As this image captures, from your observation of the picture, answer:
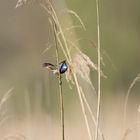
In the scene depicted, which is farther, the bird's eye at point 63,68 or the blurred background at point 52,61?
the blurred background at point 52,61

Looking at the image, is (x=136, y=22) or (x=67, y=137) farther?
(x=136, y=22)

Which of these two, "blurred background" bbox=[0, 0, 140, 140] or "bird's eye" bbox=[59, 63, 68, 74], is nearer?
"bird's eye" bbox=[59, 63, 68, 74]

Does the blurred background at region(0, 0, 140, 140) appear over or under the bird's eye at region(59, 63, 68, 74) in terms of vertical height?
under

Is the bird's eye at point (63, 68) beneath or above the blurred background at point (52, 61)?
above

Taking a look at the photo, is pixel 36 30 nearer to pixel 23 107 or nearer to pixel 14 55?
pixel 14 55

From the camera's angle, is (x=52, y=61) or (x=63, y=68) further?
(x=52, y=61)

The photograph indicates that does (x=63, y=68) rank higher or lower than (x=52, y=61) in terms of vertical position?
higher

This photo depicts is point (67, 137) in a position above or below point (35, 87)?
below

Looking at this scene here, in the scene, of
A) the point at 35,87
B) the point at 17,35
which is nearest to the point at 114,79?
the point at 35,87
